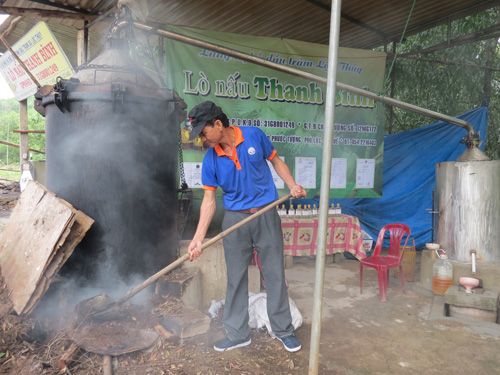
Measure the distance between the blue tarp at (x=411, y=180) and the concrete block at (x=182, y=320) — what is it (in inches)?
186

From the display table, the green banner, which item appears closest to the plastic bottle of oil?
the display table

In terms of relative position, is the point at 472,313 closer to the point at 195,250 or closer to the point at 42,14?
the point at 195,250

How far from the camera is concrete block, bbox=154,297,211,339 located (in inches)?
139

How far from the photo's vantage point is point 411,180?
7.67 metres

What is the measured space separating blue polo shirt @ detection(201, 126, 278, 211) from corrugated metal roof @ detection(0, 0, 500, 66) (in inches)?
126

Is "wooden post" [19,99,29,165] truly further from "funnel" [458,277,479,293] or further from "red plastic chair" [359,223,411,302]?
"funnel" [458,277,479,293]

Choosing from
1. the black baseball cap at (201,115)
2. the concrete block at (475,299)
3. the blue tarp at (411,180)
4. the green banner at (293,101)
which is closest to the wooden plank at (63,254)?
the black baseball cap at (201,115)

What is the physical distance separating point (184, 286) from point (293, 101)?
4174 mm

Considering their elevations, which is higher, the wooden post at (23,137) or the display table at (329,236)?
the wooden post at (23,137)

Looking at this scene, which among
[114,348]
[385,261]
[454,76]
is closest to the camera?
[114,348]

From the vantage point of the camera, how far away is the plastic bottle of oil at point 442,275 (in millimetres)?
5023

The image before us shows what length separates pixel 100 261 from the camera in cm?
373

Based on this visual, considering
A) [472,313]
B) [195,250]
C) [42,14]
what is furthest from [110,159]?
[472,313]

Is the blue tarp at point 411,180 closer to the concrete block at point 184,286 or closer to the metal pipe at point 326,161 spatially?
the concrete block at point 184,286
